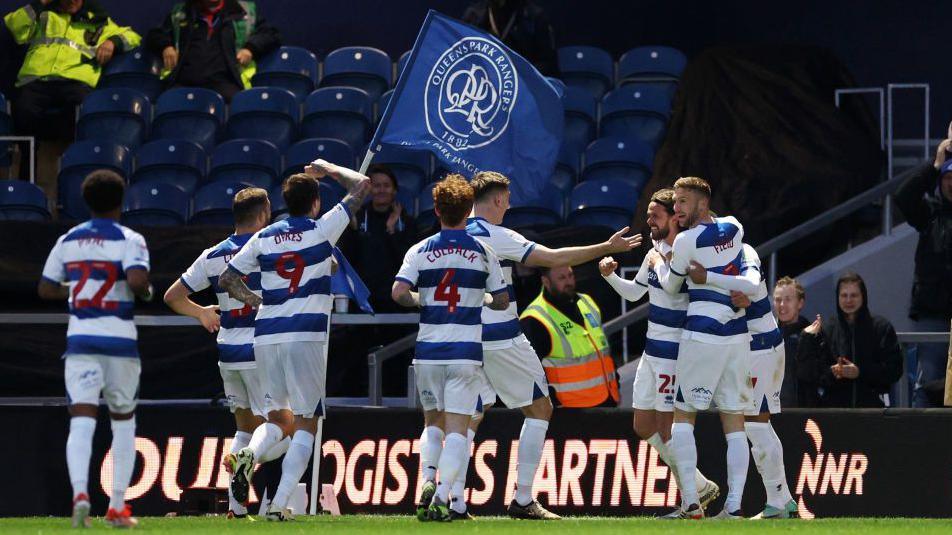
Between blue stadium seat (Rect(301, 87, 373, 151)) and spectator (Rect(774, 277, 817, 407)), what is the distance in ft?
17.5

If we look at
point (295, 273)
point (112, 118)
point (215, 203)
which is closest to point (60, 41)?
point (112, 118)

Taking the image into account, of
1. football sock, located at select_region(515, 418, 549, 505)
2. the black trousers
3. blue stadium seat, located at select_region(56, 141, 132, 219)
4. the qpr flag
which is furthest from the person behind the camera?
the black trousers

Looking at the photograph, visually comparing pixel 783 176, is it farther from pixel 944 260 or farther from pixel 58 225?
pixel 58 225

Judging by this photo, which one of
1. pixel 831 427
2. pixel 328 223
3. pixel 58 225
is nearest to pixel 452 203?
pixel 328 223

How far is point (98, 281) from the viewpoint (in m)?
8.33

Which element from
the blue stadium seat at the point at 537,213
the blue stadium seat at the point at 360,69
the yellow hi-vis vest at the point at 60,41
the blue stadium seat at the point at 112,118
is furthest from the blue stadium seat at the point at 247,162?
the blue stadium seat at the point at 537,213

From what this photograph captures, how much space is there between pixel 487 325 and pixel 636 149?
587 centimetres

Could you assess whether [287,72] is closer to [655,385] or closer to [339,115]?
[339,115]

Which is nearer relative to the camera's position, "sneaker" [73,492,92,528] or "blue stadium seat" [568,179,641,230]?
"sneaker" [73,492,92,528]

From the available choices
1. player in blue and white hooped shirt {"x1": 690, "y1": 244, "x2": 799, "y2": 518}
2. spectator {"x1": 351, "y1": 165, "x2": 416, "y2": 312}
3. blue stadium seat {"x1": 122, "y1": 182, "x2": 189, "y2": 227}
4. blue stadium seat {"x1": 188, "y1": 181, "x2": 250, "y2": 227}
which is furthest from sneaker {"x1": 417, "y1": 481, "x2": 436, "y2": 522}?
blue stadium seat {"x1": 122, "y1": 182, "x2": 189, "y2": 227}

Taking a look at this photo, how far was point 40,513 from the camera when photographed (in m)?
11.4

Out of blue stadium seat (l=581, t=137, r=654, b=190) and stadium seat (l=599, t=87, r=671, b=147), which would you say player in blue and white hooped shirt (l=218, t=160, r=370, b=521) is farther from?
stadium seat (l=599, t=87, r=671, b=147)

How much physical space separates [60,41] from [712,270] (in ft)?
29.2

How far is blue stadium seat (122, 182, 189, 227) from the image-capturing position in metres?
14.3
